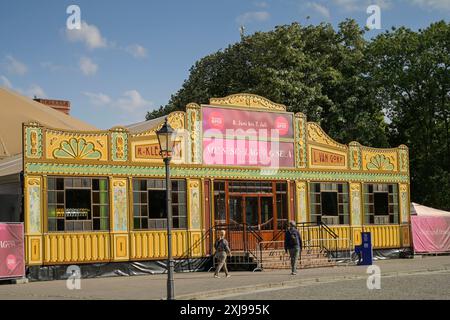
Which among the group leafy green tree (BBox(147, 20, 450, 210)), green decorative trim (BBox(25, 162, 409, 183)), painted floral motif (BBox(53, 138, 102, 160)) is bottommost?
green decorative trim (BBox(25, 162, 409, 183))

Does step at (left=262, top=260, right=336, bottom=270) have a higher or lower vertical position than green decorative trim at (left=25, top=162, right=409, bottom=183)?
lower

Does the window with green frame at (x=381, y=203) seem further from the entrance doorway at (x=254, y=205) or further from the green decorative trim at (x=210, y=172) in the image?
the entrance doorway at (x=254, y=205)

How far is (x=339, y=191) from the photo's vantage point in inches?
1328

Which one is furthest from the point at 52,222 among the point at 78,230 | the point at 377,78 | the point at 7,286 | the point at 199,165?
the point at 377,78

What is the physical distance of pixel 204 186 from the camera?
29828mm

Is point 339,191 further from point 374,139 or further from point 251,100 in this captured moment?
point 374,139

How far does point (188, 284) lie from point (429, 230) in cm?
1731

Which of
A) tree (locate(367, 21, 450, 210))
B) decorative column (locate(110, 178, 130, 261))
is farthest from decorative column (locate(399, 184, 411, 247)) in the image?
decorative column (locate(110, 178, 130, 261))

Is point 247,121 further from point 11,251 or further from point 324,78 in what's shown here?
point 324,78

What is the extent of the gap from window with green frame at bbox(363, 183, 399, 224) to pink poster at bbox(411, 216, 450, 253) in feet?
4.20

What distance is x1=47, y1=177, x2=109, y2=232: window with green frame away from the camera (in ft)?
85.9

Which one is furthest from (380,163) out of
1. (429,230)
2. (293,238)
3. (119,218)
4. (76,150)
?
(76,150)

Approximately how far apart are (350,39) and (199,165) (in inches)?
832

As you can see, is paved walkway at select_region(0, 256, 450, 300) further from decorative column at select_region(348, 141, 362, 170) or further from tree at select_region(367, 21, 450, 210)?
tree at select_region(367, 21, 450, 210)
